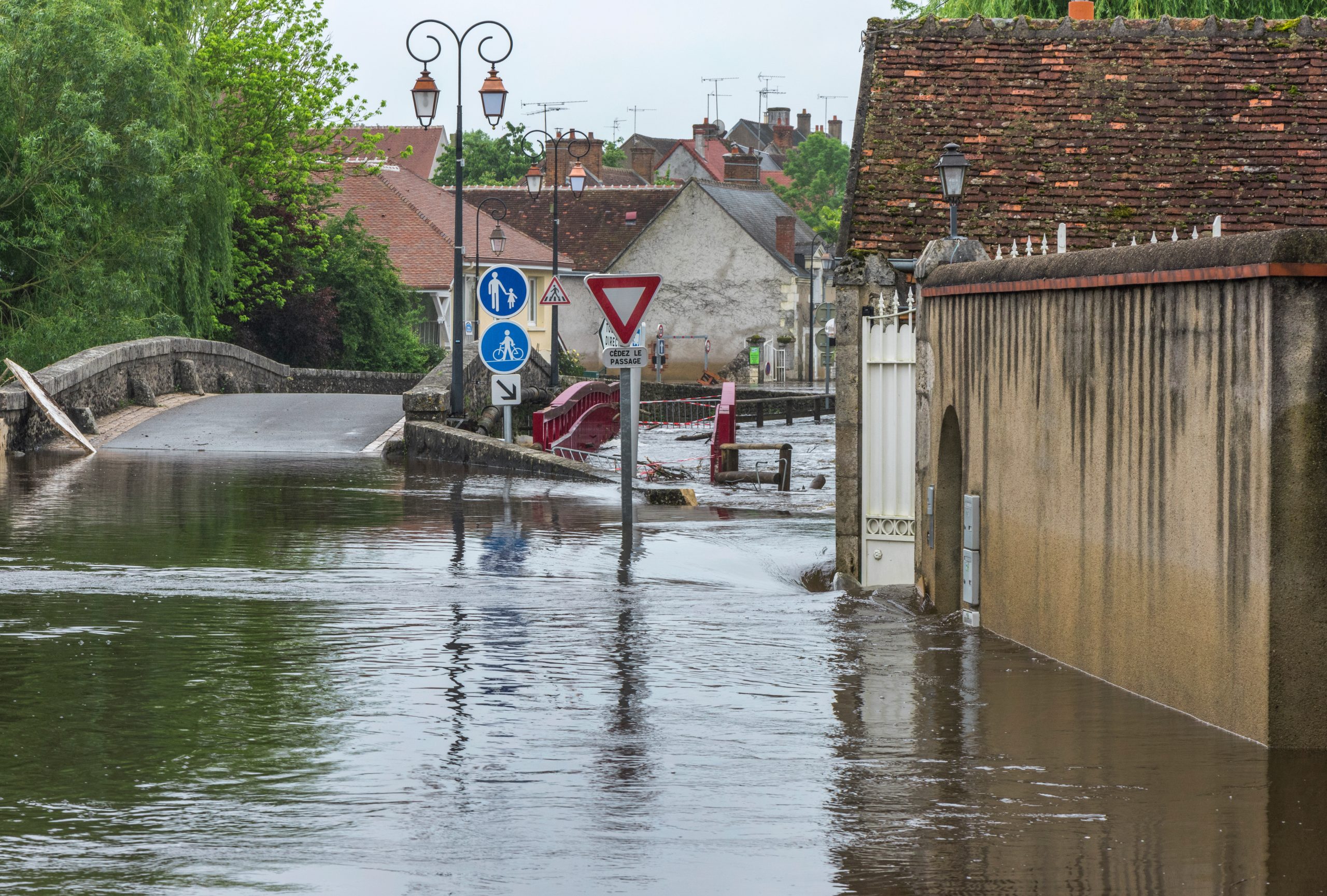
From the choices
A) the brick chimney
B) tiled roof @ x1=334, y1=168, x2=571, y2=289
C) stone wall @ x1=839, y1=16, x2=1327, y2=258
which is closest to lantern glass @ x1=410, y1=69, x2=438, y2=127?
stone wall @ x1=839, y1=16, x2=1327, y2=258

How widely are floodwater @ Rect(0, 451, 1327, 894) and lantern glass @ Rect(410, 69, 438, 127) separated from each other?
15.6 metres

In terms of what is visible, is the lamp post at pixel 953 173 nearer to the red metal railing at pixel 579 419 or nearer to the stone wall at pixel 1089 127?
the stone wall at pixel 1089 127

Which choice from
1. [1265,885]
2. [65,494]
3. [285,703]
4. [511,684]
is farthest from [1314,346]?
[65,494]

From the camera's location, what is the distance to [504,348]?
68.6ft

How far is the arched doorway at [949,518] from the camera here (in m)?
11.0

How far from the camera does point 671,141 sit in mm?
131250

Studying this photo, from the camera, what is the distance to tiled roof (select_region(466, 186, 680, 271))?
71875mm

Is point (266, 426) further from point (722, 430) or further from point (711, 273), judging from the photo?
point (711, 273)

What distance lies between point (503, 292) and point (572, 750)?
47.6ft

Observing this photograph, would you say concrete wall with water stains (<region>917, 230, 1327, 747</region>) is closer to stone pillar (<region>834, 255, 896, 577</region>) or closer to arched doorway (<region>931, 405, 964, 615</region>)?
arched doorway (<region>931, 405, 964, 615</region>)

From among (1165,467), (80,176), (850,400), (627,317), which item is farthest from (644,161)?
(1165,467)

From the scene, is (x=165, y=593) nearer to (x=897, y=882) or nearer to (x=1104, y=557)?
(x=1104, y=557)

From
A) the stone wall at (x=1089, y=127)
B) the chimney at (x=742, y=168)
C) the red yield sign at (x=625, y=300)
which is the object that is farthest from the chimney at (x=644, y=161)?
the red yield sign at (x=625, y=300)

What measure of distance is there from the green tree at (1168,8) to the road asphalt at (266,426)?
10956 mm
